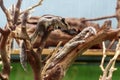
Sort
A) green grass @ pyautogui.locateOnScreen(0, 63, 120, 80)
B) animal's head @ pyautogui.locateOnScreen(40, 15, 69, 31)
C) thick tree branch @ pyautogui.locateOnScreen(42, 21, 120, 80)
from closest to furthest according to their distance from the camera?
1. animal's head @ pyautogui.locateOnScreen(40, 15, 69, 31)
2. thick tree branch @ pyautogui.locateOnScreen(42, 21, 120, 80)
3. green grass @ pyautogui.locateOnScreen(0, 63, 120, 80)

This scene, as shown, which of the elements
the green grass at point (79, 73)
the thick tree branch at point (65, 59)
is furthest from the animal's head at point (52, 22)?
the green grass at point (79, 73)

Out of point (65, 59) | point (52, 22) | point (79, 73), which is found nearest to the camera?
point (52, 22)

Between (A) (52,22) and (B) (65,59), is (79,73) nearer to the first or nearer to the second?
(B) (65,59)

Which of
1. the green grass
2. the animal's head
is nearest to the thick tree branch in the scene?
the animal's head

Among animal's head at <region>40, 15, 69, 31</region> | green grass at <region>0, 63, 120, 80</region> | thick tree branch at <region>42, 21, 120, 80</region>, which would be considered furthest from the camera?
green grass at <region>0, 63, 120, 80</region>

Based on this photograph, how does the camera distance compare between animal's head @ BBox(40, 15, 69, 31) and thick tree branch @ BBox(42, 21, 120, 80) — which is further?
thick tree branch @ BBox(42, 21, 120, 80)

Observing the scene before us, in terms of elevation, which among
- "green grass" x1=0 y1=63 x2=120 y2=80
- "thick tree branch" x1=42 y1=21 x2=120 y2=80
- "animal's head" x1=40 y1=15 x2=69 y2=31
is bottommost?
"green grass" x1=0 y1=63 x2=120 y2=80

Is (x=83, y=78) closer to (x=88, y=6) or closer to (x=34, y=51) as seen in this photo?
(x=88, y=6)

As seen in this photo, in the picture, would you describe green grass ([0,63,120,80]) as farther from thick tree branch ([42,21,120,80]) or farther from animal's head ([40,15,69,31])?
animal's head ([40,15,69,31])

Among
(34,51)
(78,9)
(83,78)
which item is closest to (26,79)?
(83,78)

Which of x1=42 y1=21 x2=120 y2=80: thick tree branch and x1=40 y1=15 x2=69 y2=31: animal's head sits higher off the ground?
x1=40 y1=15 x2=69 y2=31: animal's head

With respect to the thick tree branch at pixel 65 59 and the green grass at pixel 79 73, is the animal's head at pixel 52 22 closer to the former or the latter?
the thick tree branch at pixel 65 59

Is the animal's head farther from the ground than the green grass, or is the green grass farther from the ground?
the animal's head

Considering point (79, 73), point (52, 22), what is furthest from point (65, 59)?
point (79, 73)
